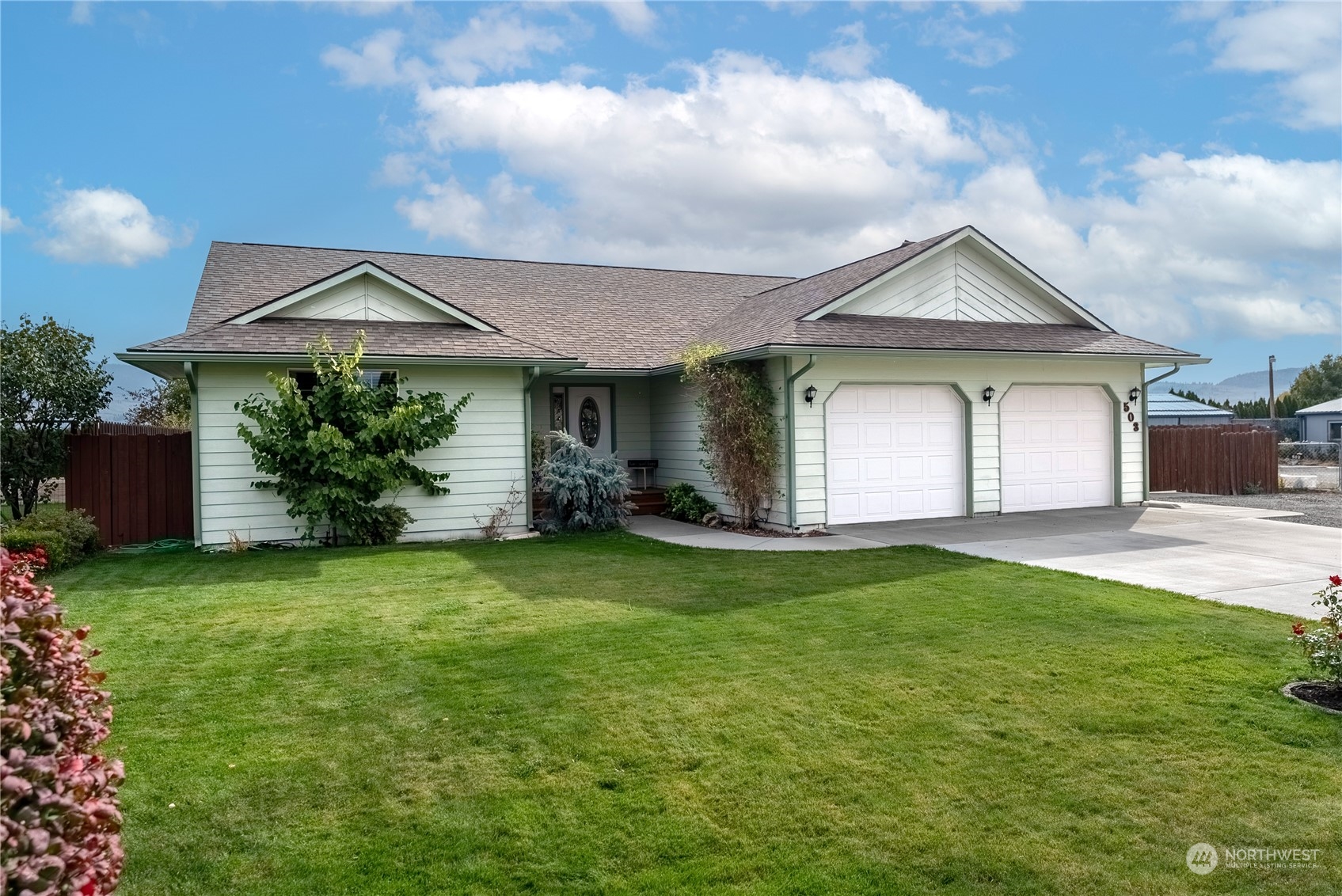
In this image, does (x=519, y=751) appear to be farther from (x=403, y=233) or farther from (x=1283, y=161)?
(x=403, y=233)

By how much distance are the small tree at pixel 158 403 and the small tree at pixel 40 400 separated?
34.2 ft

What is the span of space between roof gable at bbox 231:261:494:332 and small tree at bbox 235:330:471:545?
3.31ft

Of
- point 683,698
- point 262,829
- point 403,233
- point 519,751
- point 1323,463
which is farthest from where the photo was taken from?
point 1323,463

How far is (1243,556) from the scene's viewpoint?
10.2m

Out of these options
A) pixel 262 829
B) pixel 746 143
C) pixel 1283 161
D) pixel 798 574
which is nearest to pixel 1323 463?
pixel 1283 161

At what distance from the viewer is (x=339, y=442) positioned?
11.8 metres

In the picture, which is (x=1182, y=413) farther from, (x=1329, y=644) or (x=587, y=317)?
(x=1329, y=644)

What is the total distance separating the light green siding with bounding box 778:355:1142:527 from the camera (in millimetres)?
13086

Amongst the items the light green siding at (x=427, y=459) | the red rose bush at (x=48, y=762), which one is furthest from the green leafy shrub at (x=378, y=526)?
the red rose bush at (x=48, y=762)

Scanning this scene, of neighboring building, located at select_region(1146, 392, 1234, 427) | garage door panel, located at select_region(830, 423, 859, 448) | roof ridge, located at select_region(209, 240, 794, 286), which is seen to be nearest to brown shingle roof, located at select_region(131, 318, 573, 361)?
garage door panel, located at select_region(830, 423, 859, 448)

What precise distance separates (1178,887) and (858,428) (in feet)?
35.0

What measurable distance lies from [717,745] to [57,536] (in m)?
9.64

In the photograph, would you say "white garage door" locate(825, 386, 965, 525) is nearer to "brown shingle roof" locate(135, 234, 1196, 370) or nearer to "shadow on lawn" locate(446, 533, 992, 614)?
"brown shingle roof" locate(135, 234, 1196, 370)

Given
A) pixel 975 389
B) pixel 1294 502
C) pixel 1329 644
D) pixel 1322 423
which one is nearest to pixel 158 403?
pixel 975 389
